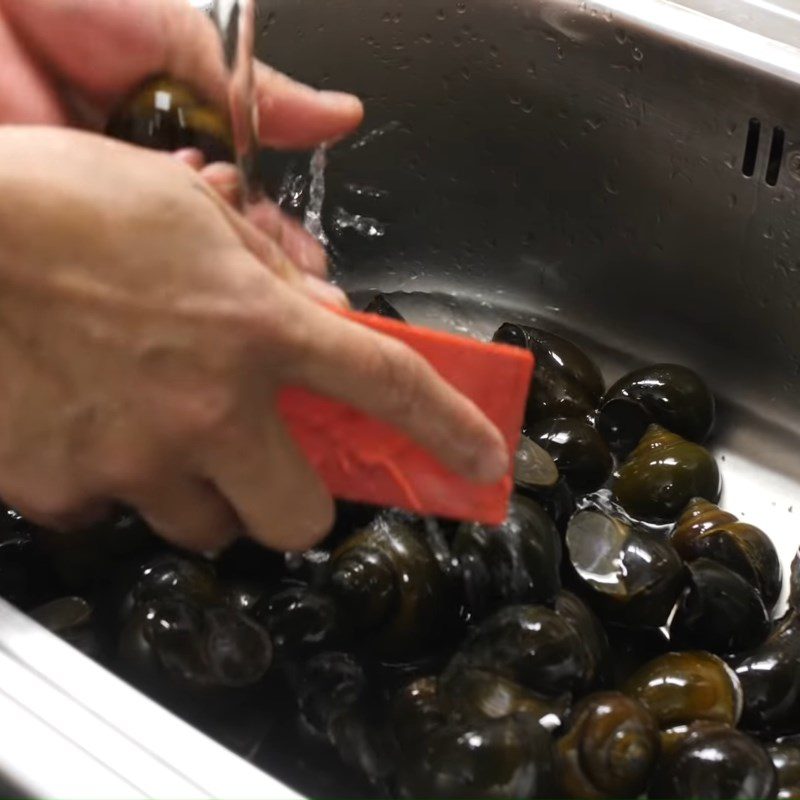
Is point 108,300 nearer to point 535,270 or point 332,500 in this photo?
point 332,500

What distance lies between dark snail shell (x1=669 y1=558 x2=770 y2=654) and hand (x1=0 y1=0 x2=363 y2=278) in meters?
0.33

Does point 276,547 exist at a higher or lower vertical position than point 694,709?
higher

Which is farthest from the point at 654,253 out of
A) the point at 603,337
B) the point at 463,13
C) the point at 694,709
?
the point at 694,709

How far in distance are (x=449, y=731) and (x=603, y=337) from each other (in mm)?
602

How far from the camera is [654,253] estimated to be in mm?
1045

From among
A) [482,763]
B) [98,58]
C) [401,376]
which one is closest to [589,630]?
[482,763]

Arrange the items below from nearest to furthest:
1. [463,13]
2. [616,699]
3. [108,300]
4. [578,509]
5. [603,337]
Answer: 1. [108,300]
2. [616,699]
3. [578,509]
4. [463,13]
5. [603,337]

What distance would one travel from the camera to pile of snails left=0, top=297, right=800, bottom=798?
0.62 metres

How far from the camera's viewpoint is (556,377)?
0.97 metres

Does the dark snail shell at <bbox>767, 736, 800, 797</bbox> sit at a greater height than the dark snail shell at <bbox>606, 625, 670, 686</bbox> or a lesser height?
greater

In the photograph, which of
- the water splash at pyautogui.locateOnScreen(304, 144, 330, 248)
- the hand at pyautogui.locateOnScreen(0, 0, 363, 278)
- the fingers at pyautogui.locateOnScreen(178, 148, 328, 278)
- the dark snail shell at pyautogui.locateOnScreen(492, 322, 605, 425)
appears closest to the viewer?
→ the fingers at pyautogui.locateOnScreen(178, 148, 328, 278)

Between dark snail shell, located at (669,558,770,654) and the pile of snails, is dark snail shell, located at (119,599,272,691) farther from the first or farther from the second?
dark snail shell, located at (669,558,770,654)

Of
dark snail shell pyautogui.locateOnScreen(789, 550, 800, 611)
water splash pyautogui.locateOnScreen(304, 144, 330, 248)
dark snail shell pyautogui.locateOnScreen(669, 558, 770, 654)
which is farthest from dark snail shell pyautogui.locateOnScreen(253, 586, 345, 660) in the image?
water splash pyautogui.locateOnScreen(304, 144, 330, 248)

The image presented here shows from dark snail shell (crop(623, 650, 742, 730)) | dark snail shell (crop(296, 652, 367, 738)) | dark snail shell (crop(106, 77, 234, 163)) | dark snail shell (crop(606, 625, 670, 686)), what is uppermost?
dark snail shell (crop(106, 77, 234, 163))
